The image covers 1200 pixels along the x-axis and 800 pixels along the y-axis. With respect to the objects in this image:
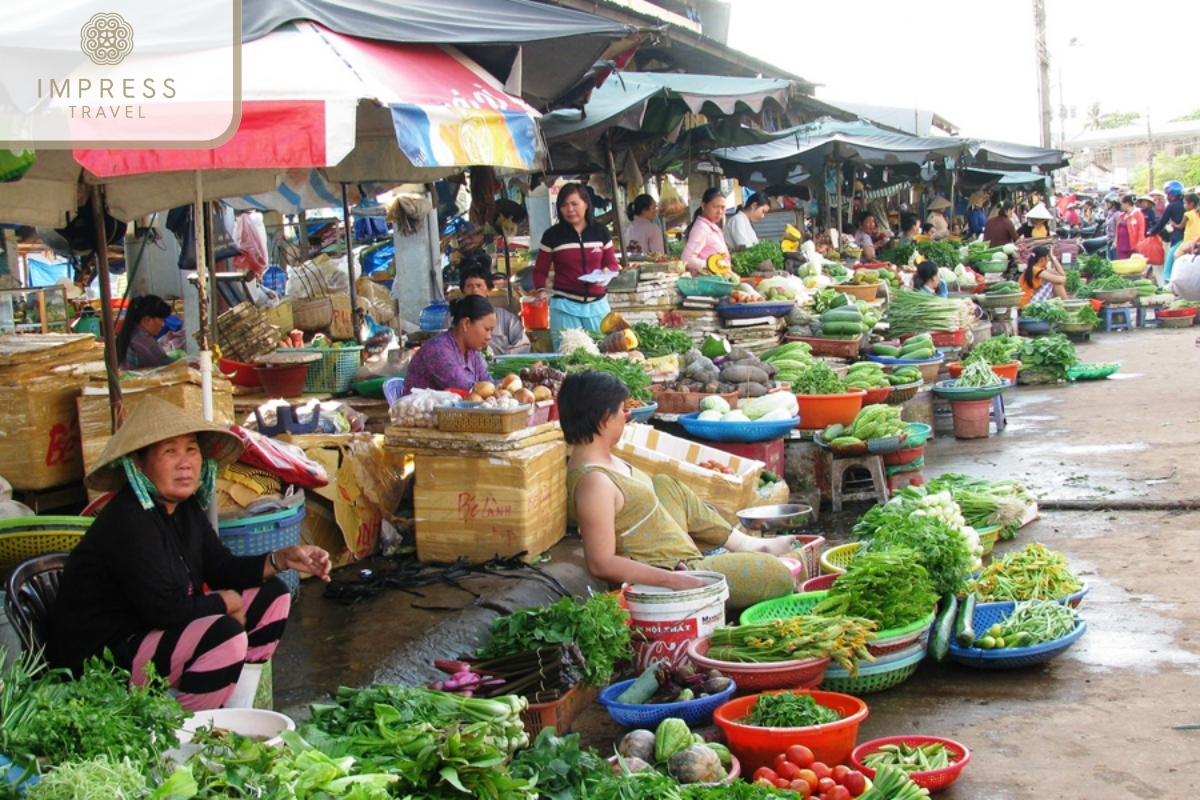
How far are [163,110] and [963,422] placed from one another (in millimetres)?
8251

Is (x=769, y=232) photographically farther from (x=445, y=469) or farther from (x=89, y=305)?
(x=445, y=469)

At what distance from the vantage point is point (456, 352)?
616 centimetres

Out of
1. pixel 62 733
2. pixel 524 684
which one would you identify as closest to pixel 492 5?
pixel 524 684

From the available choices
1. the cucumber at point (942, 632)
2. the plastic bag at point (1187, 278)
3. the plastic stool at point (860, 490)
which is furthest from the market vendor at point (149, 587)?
the plastic bag at point (1187, 278)

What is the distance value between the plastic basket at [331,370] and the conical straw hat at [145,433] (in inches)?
142

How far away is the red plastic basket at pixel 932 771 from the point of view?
342 centimetres

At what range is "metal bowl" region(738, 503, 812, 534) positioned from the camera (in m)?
6.06

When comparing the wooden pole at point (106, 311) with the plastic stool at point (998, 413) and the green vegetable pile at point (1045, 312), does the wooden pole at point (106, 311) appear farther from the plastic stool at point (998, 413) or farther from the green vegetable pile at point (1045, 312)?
the green vegetable pile at point (1045, 312)

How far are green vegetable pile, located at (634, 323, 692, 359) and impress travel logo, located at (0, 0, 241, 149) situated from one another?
5.30m

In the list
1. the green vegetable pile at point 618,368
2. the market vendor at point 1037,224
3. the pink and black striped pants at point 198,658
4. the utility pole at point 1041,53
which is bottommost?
the pink and black striped pants at point 198,658

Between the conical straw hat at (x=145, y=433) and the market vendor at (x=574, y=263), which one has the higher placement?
the market vendor at (x=574, y=263)

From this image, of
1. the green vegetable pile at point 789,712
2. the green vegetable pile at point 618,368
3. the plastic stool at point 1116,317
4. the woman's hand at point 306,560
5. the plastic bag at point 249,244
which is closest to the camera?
the green vegetable pile at point 789,712

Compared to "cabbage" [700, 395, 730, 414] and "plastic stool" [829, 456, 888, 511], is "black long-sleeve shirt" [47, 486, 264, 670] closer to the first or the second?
"cabbage" [700, 395, 730, 414]

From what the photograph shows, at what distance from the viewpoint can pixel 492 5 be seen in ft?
17.3
